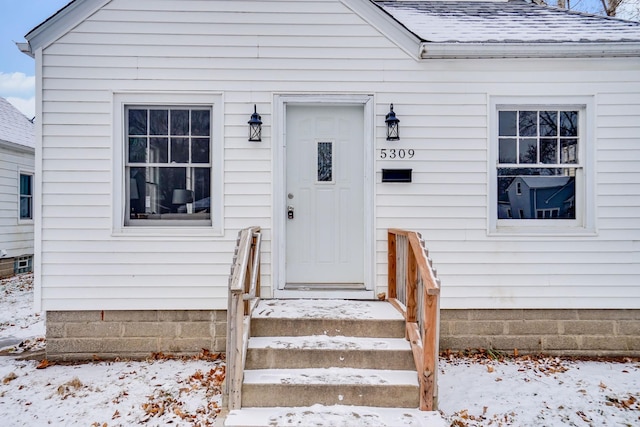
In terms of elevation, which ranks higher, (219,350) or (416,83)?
(416,83)

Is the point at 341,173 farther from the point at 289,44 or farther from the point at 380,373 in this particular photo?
the point at 380,373

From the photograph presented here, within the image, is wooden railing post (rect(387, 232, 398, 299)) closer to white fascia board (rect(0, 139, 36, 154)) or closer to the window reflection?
the window reflection

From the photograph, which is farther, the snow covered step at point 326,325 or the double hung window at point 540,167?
the double hung window at point 540,167

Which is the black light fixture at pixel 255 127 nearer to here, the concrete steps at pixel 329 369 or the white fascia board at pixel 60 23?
the concrete steps at pixel 329 369

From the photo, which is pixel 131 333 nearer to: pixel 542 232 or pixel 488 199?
pixel 488 199

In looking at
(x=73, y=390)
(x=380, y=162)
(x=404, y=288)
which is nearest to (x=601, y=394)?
(x=404, y=288)

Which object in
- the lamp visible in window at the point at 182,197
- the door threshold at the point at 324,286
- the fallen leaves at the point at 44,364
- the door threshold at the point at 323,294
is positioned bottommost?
the fallen leaves at the point at 44,364

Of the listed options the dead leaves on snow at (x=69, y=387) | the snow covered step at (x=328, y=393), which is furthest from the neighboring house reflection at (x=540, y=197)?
the dead leaves on snow at (x=69, y=387)

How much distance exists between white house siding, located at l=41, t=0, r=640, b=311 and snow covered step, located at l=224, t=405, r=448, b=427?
162cm

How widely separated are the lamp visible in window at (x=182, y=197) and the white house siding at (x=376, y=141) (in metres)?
0.44

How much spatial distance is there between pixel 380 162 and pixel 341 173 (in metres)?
0.48

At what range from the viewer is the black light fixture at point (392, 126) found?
4.46 m

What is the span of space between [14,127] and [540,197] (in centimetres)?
1213

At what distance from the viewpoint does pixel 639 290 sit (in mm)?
4559
